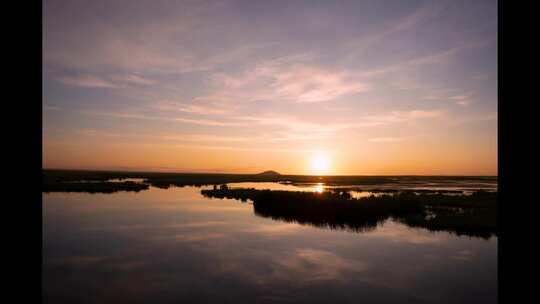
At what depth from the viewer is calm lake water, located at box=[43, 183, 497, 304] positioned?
12.1 meters

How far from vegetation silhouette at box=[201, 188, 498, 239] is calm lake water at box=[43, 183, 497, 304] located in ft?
5.57

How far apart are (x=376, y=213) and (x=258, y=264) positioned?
51.0 ft

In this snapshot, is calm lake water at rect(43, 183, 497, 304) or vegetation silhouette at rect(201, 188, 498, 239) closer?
calm lake water at rect(43, 183, 497, 304)

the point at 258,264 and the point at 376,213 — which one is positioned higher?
the point at 376,213

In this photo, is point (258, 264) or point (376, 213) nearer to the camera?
point (258, 264)

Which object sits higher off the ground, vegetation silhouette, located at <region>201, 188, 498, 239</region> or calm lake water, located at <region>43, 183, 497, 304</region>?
vegetation silhouette, located at <region>201, 188, 498, 239</region>

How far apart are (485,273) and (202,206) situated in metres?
27.8

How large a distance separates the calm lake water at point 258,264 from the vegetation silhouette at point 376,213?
5.57 ft

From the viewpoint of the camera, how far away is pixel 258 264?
15898mm
